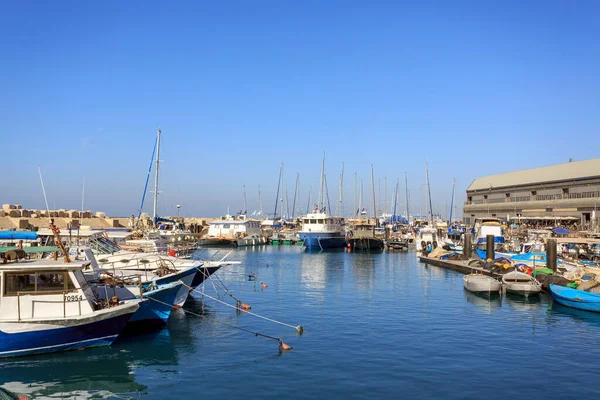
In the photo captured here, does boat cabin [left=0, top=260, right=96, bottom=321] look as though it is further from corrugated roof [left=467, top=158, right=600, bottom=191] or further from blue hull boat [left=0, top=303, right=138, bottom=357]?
corrugated roof [left=467, top=158, right=600, bottom=191]

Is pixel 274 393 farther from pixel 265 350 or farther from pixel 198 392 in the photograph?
pixel 265 350

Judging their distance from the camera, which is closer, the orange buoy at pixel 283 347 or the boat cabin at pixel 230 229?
the orange buoy at pixel 283 347

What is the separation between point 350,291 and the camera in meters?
38.4

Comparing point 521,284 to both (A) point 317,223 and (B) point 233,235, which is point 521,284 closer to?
(A) point 317,223

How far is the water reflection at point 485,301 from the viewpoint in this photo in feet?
103

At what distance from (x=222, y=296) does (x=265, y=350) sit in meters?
15.5

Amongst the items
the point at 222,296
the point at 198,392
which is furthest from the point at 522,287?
the point at 198,392

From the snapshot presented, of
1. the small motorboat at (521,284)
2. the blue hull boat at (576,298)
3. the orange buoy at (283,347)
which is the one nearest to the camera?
the orange buoy at (283,347)

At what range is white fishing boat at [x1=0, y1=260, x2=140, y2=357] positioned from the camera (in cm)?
1853

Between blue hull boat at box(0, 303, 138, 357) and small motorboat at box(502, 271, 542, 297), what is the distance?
82.9ft

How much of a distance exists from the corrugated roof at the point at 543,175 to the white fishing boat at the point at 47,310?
71.6 meters

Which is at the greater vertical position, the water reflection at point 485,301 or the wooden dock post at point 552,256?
the wooden dock post at point 552,256

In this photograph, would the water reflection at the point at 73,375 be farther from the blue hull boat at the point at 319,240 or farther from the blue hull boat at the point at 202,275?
the blue hull boat at the point at 319,240

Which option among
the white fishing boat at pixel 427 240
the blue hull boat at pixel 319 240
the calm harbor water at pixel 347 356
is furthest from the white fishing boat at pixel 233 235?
the calm harbor water at pixel 347 356
